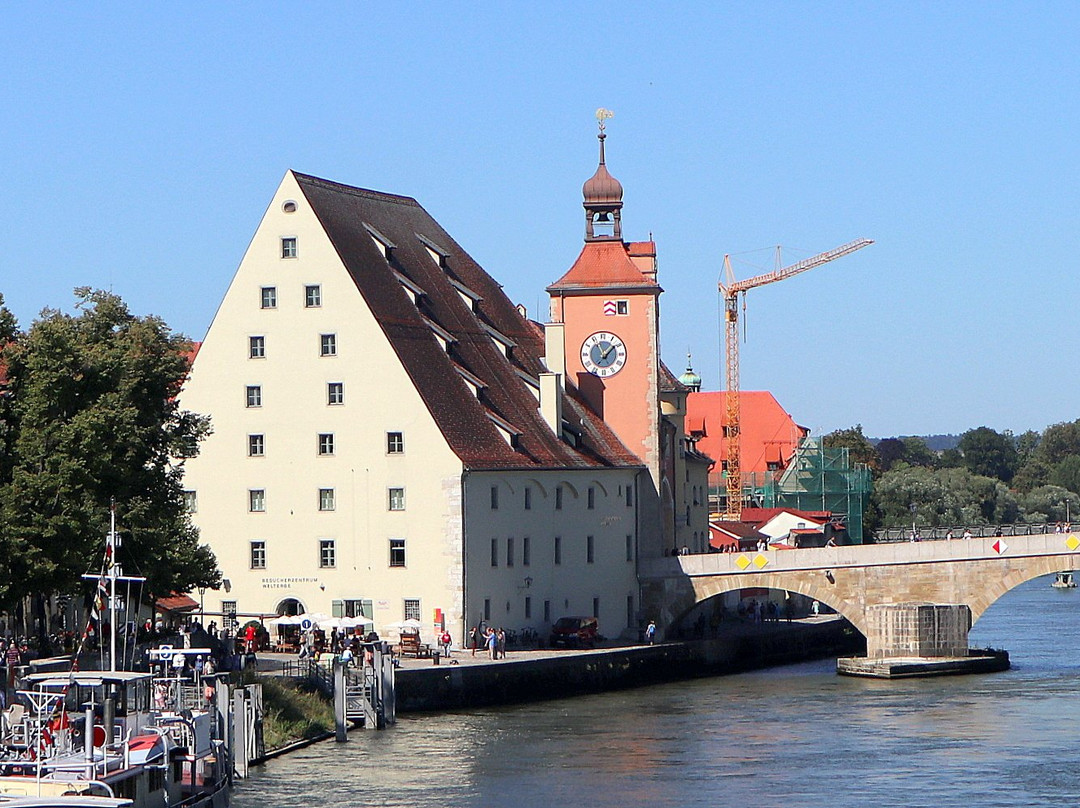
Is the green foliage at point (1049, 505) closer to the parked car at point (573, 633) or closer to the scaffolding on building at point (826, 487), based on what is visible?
the scaffolding on building at point (826, 487)

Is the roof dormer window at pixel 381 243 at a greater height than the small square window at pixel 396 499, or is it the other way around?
the roof dormer window at pixel 381 243

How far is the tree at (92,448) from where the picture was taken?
50344mm

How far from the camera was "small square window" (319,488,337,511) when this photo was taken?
71.2 meters

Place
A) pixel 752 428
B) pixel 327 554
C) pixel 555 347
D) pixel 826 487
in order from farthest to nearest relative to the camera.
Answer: pixel 752 428, pixel 826 487, pixel 555 347, pixel 327 554

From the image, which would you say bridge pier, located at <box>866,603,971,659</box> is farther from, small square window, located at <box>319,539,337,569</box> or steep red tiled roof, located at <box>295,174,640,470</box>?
small square window, located at <box>319,539,337,569</box>

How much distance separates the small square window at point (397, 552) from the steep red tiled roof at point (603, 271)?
14415mm

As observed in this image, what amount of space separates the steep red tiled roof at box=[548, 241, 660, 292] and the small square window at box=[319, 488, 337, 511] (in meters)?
13.8

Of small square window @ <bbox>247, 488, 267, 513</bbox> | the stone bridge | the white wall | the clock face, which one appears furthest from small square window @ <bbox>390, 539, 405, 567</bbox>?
the clock face

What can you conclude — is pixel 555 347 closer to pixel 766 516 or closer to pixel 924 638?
pixel 924 638

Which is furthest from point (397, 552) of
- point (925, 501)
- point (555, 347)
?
point (925, 501)

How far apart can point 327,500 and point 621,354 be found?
14262mm

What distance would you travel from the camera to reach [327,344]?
234 ft

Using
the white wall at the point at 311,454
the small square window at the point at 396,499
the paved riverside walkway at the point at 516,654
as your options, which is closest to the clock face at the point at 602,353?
the paved riverside walkway at the point at 516,654

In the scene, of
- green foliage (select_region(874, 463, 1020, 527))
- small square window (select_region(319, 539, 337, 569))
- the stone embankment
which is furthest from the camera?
green foliage (select_region(874, 463, 1020, 527))
